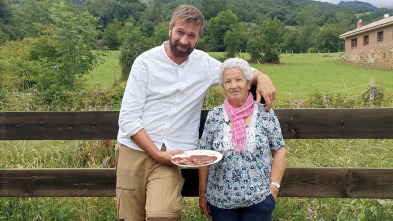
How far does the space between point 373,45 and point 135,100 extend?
3836cm

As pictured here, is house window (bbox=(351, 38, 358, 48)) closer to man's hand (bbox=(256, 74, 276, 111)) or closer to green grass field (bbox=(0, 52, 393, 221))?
green grass field (bbox=(0, 52, 393, 221))

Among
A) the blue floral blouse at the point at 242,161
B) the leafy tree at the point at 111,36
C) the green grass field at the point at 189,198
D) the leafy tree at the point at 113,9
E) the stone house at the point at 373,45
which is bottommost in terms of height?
the green grass field at the point at 189,198

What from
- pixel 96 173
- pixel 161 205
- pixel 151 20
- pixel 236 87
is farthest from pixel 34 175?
pixel 151 20

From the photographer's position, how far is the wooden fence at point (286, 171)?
2730mm

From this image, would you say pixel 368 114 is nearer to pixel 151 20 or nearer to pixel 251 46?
pixel 251 46

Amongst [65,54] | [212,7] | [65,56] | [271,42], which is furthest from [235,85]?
[212,7]

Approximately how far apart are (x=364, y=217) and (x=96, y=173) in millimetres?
2245

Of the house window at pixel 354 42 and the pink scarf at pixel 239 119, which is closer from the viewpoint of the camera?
the pink scarf at pixel 239 119

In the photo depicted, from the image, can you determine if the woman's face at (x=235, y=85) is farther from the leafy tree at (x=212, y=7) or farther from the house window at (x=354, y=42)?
the leafy tree at (x=212, y=7)

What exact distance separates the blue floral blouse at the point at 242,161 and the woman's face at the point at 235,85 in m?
0.12

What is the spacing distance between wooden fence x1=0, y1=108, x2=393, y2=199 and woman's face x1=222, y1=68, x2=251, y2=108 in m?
0.42

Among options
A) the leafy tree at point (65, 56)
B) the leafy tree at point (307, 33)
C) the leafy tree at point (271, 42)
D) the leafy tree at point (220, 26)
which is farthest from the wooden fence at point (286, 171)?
the leafy tree at point (307, 33)

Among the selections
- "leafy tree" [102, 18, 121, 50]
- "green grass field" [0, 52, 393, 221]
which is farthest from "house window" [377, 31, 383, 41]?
"leafy tree" [102, 18, 121, 50]

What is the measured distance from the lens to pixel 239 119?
242 cm
